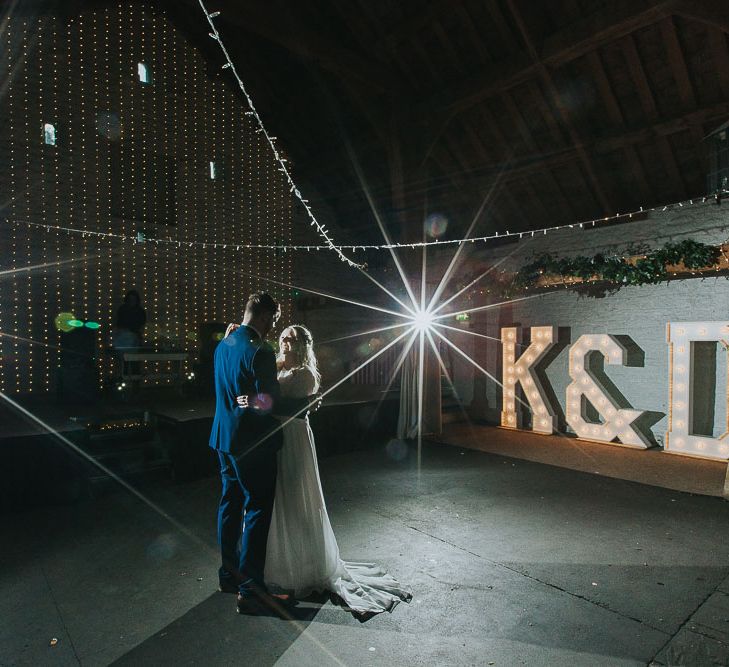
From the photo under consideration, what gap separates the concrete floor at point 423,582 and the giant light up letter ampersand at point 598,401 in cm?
198

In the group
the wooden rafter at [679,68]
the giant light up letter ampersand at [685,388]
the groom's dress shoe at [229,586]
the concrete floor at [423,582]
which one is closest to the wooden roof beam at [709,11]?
the wooden rafter at [679,68]

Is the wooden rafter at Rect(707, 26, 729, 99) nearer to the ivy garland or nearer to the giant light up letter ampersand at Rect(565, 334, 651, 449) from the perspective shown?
the ivy garland

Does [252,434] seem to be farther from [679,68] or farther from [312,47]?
[679,68]

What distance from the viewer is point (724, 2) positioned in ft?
15.1

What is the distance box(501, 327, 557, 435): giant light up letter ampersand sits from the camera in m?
7.89

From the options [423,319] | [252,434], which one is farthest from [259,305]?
[423,319]

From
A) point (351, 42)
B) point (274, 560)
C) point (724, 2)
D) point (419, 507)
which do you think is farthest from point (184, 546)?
point (351, 42)

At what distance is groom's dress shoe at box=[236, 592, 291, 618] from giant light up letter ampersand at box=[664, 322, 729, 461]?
588 cm

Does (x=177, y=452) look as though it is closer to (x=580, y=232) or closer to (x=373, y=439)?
(x=373, y=439)

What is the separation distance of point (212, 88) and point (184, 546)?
980 centimetres

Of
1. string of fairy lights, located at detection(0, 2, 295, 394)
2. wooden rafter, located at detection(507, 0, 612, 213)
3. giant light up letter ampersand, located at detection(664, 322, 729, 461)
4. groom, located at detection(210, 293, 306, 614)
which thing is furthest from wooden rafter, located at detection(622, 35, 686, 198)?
groom, located at detection(210, 293, 306, 614)

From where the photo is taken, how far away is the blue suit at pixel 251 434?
2793mm

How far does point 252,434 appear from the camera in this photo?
111 inches

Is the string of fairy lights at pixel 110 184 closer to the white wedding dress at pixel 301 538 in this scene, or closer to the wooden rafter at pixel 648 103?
the white wedding dress at pixel 301 538
